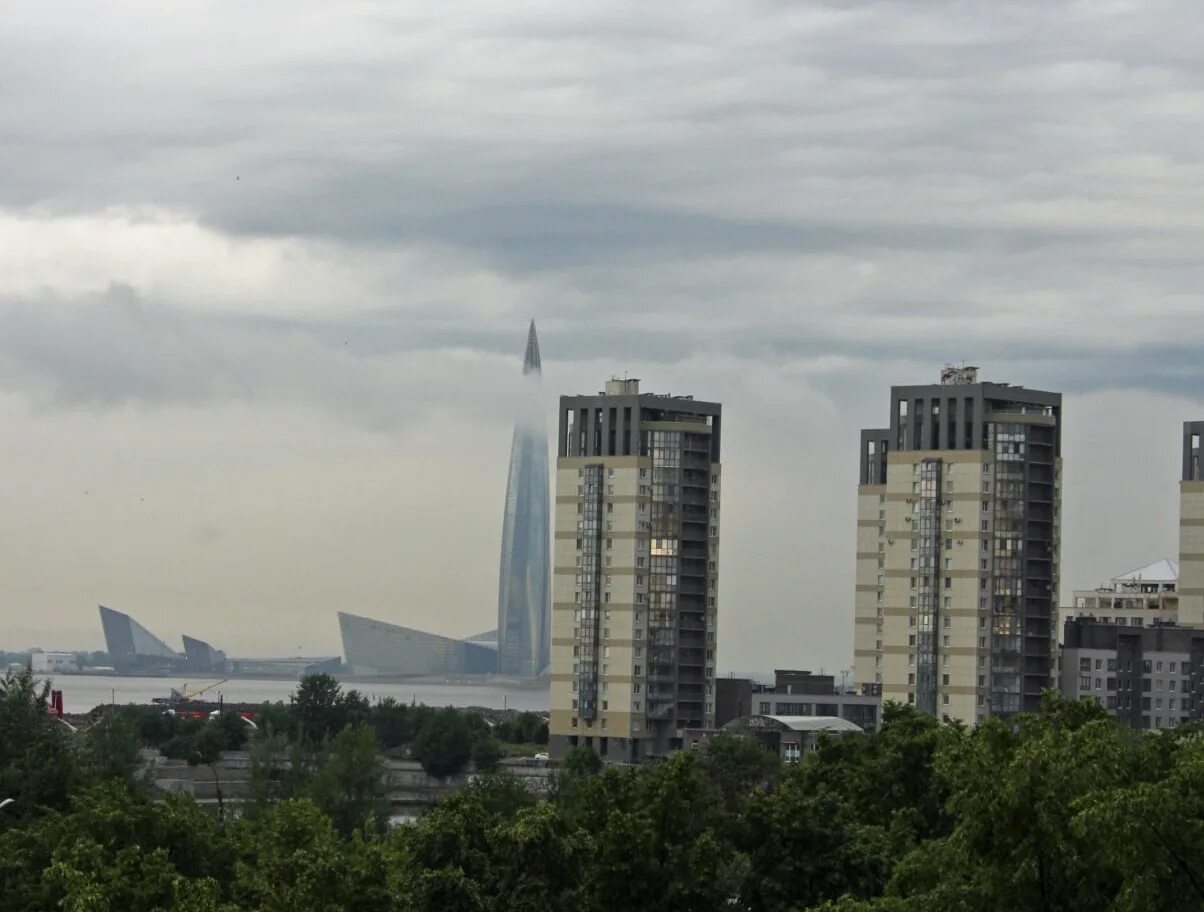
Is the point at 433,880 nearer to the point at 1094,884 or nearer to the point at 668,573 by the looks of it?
the point at 1094,884

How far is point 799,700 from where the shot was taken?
414 ft

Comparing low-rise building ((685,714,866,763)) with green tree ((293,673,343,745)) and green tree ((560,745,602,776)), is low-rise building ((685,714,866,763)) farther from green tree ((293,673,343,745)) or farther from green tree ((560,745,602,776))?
green tree ((293,673,343,745))

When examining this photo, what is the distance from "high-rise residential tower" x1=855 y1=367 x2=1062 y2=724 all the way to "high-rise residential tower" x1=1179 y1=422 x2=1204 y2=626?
11.9 meters

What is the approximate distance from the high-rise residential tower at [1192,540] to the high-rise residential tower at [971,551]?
11.9 m

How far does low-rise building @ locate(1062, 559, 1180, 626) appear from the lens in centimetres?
15088

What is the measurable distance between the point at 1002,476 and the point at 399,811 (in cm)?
3571

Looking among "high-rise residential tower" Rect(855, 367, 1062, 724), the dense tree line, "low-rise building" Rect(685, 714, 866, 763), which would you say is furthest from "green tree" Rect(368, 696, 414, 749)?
the dense tree line

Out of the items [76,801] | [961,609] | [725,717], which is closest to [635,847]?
[76,801]

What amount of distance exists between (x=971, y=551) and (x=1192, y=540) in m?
18.1

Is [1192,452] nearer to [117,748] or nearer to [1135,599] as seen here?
[1135,599]

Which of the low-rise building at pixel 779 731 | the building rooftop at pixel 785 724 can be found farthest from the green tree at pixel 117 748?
the building rooftop at pixel 785 724

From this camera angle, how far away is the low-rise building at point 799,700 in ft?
404

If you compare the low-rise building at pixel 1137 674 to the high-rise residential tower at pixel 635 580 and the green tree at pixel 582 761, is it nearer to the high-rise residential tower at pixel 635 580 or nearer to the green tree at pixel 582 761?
the high-rise residential tower at pixel 635 580

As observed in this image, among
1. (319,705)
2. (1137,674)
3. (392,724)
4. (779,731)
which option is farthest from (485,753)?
(1137,674)
